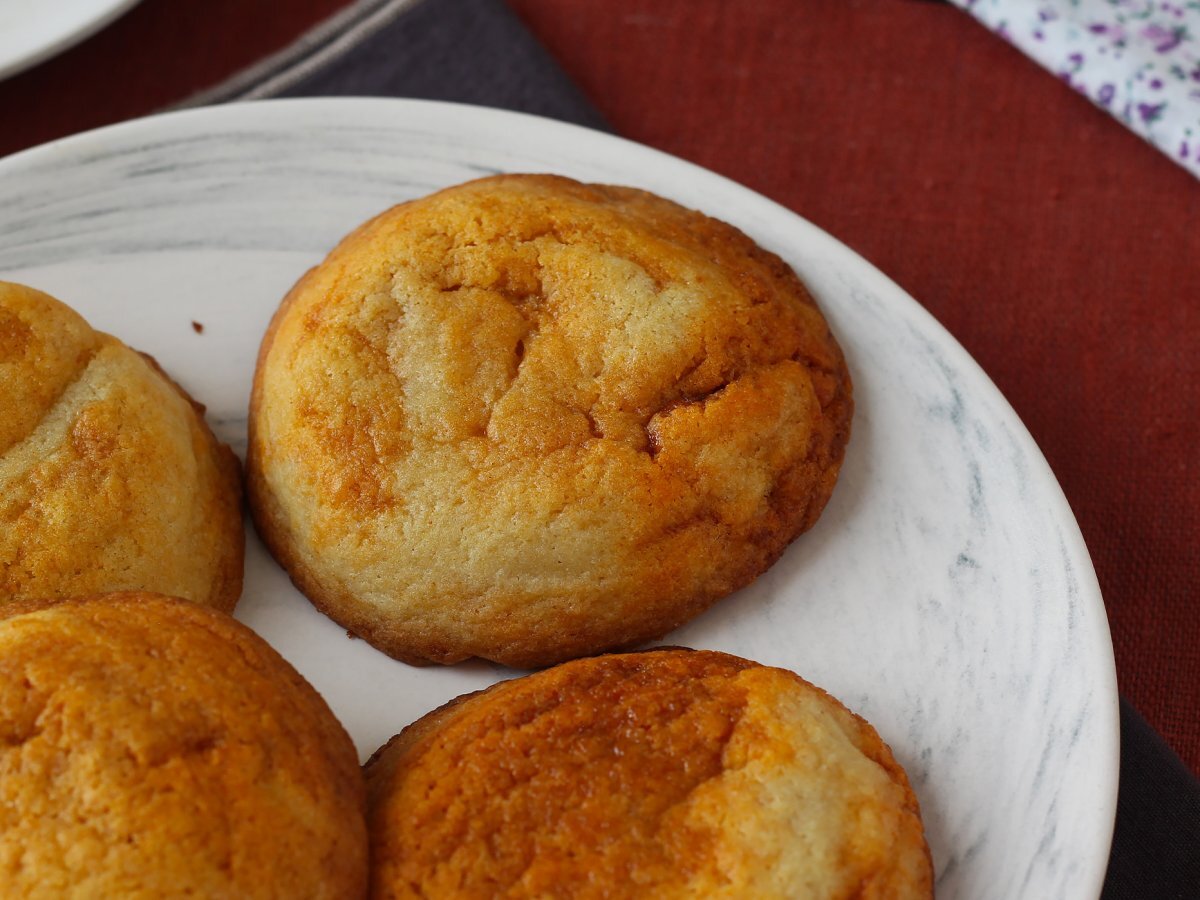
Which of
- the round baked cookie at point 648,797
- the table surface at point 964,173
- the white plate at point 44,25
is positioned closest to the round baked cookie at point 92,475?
the round baked cookie at point 648,797

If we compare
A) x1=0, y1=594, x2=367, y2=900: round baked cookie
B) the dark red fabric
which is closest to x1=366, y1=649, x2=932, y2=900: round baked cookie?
x1=0, y1=594, x2=367, y2=900: round baked cookie

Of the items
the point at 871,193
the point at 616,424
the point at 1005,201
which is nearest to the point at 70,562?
the point at 616,424

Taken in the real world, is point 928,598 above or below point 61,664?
below

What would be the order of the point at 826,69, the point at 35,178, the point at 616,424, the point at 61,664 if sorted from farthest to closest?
the point at 826,69
the point at 35,178
the point at 616,424
the point at 61,664

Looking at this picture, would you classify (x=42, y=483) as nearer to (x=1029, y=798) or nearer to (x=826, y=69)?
(x=1029, y=798)

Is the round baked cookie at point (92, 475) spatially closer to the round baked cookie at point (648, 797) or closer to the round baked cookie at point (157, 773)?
the round baked cookie at point (157, 773)

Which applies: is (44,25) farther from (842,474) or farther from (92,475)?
(842,474)
